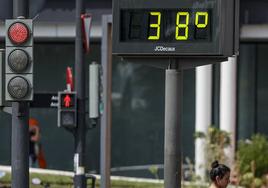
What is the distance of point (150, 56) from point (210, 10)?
827mm

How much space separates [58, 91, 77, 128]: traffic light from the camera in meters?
17.7

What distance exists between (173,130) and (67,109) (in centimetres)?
785

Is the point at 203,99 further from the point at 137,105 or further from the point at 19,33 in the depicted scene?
the point at 19,33

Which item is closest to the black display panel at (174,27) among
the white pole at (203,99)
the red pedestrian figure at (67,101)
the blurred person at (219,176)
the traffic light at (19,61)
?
the traffic light at (19,61)

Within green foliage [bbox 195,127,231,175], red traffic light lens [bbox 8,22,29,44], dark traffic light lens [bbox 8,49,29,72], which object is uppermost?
red traffic light lens [bbox 8,22,29,44]

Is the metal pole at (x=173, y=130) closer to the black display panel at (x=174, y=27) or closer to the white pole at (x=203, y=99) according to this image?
the black display panel at (x=174, y=27)

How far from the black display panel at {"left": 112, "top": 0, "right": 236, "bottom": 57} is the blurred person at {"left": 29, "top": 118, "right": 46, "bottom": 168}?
17.4 meters

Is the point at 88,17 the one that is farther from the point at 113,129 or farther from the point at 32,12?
the point at 113,129

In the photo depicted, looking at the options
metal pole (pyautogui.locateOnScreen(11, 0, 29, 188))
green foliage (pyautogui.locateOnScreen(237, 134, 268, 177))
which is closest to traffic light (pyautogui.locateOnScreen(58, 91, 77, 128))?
green foliage (pyautogui.locateOnScreen(237, 134, 268, 177))

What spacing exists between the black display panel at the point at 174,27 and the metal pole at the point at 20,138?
6.23 ft

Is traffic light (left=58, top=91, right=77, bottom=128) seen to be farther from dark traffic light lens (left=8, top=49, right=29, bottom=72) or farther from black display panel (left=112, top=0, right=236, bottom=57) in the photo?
black display panel (left=112, top=0, right=236, bottom=57)

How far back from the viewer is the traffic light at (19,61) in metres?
11.1

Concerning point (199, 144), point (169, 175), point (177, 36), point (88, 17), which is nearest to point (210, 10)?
point (177, 36)

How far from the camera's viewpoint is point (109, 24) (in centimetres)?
1902
